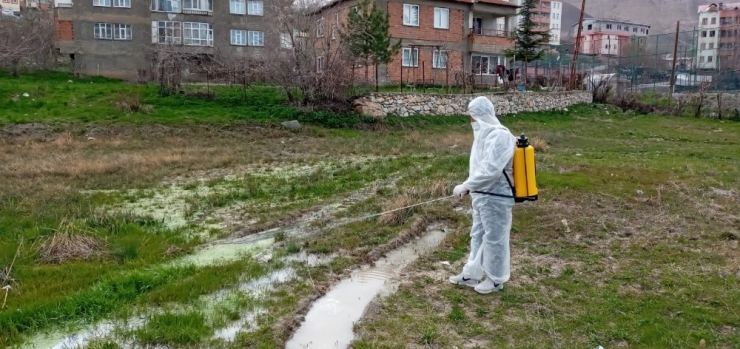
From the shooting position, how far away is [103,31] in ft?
125

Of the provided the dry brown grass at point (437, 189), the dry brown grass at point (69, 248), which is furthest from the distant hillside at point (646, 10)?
the dry brown grass at point (69, 248)

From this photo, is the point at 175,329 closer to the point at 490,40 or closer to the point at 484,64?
the point at 490,40

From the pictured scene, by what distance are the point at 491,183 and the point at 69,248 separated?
490cm

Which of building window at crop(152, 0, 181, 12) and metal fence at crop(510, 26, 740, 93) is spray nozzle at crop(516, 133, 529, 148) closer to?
metal fence at crop(510, 26, 740, 93)

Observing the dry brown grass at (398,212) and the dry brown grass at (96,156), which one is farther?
the dry brown grass at (96,156)

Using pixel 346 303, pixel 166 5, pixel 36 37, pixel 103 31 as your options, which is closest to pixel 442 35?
pixel 166 5

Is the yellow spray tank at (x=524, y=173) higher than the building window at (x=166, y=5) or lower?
lower

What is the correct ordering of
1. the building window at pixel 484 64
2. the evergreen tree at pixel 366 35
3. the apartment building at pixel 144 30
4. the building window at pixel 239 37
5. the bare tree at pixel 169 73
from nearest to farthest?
the evergreen tree at pixel 366 35 → the bare tree at pixel 169 73 → the building window at pixel 484 64 → the apartment building at pixel 144 30 → the building window at pixel 239 37

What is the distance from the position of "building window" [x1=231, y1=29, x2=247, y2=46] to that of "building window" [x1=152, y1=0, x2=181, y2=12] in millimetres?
4037

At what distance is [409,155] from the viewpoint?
15250 millimetres

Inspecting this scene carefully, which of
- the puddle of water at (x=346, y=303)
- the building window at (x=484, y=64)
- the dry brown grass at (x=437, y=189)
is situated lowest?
the puddle of water at (x=346, y=303)

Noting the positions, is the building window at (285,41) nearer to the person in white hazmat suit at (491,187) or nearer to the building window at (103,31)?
the person in white hazmat suit at (491,187)

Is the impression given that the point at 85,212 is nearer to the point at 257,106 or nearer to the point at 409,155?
the point at 409,155

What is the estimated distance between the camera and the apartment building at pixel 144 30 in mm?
37312
